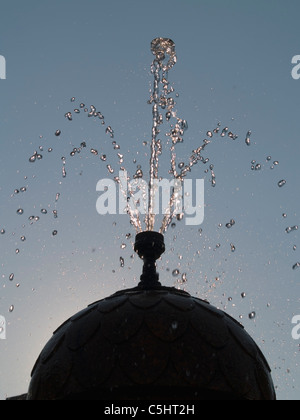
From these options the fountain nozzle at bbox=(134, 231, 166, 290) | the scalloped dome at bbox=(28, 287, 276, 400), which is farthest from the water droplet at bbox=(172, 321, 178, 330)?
the fountain nozzle at bbox=(134, 231, 166, 290)

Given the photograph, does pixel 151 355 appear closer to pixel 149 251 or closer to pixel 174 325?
pixel 174 325

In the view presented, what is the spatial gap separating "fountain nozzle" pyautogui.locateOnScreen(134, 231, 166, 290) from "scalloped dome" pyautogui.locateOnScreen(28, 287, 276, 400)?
0.40 m

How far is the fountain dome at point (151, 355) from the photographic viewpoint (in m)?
3.90

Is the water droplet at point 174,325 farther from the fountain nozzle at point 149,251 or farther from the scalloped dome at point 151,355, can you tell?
the fountain nozzle at point 149,251

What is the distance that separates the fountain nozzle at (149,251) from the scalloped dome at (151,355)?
1.32 feet

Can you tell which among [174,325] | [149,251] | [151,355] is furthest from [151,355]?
[149,251]

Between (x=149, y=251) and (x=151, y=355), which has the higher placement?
(x=149, y=251)

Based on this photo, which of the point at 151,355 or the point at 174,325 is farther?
the point at 174,325

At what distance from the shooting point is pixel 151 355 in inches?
156

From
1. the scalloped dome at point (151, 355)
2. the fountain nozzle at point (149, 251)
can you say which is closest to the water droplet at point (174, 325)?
the scalloped dome at point (151, 355)

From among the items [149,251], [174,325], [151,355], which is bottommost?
[151,355]
